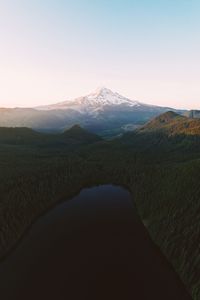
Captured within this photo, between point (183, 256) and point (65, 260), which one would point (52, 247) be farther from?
point (183, 256)

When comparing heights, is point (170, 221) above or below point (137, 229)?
above

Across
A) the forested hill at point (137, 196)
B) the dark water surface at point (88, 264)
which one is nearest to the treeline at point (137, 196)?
the forested hill at point (137, 196)

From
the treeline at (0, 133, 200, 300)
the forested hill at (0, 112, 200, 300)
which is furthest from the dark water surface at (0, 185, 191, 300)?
the treeline at (0, 133, 200, 300)

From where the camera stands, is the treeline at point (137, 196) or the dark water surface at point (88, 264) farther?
the treeline at point (137, 196)

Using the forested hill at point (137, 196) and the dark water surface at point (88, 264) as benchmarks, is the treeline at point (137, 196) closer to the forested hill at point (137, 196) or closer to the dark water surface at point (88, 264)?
the forested hill at point (137, 196)

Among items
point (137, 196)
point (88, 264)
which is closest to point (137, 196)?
point (137, 196)

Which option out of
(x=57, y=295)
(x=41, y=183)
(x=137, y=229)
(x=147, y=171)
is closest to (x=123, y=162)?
(x=147, y=171)

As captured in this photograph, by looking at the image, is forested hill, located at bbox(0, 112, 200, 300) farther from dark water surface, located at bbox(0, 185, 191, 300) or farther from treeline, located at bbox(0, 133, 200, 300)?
dark water surface, located at bbox(0, 185, 191, 300)

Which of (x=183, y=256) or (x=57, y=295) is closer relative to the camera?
(x=57, y=295)

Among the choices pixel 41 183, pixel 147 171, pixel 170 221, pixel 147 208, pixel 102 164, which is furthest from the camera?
pixel 102 164
